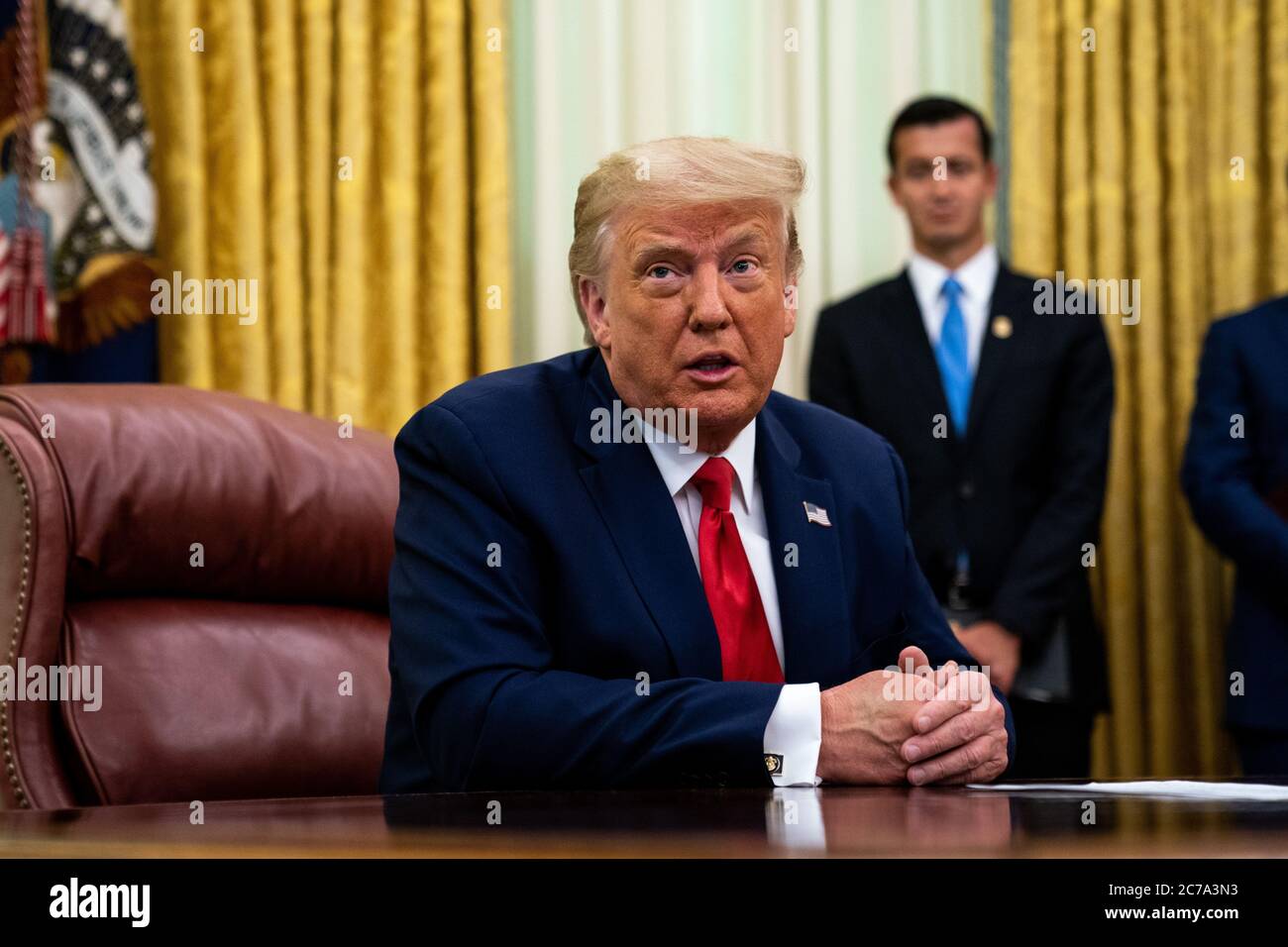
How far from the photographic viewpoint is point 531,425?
1.97 meters

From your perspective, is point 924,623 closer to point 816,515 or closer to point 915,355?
point 816,515

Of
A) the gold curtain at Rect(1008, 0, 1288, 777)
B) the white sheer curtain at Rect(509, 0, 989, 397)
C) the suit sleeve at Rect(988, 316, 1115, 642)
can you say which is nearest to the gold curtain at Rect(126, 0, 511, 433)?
the white sheer curtain at Rect(509, 0, 989, 397)

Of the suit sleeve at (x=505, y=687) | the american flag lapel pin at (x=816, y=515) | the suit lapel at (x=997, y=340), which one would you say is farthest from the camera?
the suit lapel at (x=997, y=340)

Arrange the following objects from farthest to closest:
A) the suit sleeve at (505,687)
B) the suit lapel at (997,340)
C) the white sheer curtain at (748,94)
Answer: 1. the white sheer curtain at (748,94)
2. the suit lapel at (997,340)
3. the suit sleeve at (505,687)

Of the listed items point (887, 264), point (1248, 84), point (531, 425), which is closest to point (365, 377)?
point (887, 264)

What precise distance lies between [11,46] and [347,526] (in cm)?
191

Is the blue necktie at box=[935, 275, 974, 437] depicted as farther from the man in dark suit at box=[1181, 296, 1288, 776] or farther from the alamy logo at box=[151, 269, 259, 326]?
the alamy logo at box=[151, 269, 259, 326]

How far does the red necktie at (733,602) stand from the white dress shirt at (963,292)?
2073 millimetres

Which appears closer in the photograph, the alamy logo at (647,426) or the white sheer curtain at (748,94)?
the alamy logo at (647,426)

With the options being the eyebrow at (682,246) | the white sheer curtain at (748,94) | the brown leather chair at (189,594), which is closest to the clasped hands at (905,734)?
the eyebrow at (682,246)

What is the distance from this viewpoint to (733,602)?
75.7 inches

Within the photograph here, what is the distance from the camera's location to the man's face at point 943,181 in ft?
13.0
